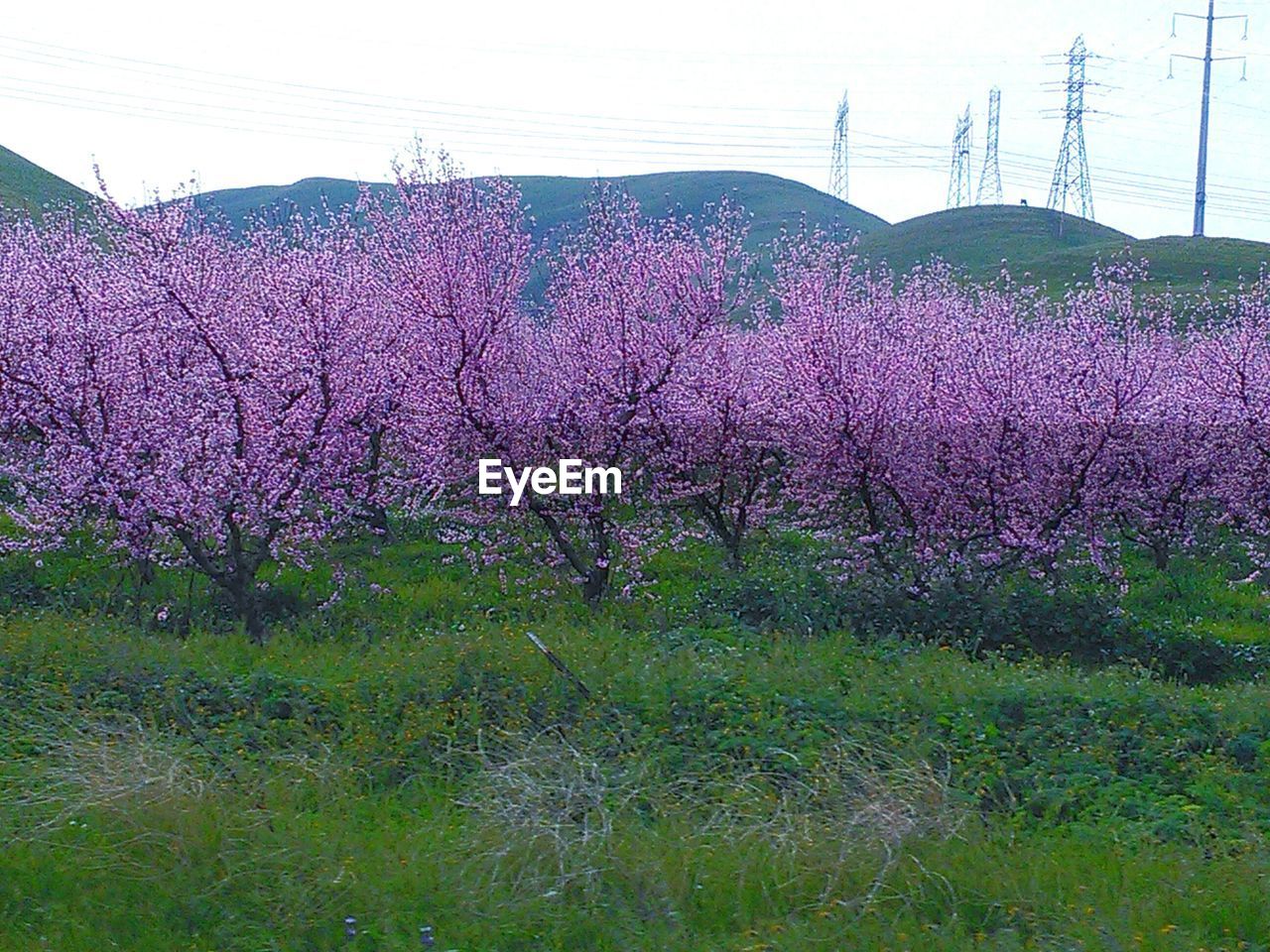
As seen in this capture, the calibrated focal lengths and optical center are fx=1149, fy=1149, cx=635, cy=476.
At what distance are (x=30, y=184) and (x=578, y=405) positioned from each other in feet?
140

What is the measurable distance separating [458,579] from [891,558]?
4870 mm

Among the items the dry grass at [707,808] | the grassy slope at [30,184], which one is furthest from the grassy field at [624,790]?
the grassy slope at [30,184]

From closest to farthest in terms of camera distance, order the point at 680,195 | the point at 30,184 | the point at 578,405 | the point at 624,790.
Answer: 1. the point at 624,790
2. the point at 578,405
3. the point at 30,184
4. the point at 680,195

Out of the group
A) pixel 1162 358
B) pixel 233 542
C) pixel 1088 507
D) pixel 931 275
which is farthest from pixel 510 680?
pixel 931 275

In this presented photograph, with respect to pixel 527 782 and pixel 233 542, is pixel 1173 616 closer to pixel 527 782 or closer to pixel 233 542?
pixel 527 782

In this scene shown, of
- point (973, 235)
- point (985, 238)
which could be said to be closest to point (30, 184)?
point (973, 235)

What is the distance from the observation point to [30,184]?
46562 millimetres

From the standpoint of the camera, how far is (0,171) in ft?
155

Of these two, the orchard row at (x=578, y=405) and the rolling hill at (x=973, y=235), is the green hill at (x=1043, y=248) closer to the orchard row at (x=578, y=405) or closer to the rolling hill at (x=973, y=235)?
the rolling hill at (x=973, y=235)

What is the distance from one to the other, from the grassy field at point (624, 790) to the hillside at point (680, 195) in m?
63.5

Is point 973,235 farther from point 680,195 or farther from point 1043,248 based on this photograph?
point 680,195

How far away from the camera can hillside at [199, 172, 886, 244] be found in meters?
77.0

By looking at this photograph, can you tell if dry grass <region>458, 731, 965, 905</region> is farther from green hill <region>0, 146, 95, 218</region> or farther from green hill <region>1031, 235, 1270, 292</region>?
green hill <region>0, 146, 95, 218</region>

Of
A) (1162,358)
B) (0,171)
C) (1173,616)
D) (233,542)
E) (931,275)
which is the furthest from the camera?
(0,171)
